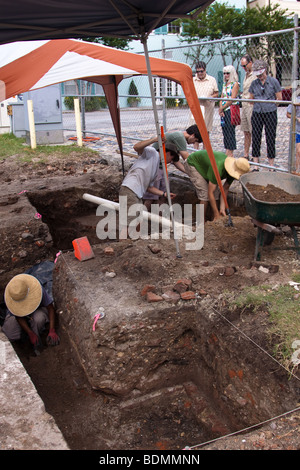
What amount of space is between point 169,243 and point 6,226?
8.24 feet

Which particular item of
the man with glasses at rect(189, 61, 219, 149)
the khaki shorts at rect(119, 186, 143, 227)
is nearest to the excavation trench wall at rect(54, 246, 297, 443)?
the khaki shorts at rect(119, 186, 143, 227)

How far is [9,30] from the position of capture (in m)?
5.09

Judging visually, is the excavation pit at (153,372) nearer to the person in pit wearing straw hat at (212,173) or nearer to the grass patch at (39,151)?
the person in pit wearing straw hat at (212,173)

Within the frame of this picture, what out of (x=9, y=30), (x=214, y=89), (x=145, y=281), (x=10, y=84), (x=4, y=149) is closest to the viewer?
(x=145, y=281)

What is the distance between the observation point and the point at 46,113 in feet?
46.4

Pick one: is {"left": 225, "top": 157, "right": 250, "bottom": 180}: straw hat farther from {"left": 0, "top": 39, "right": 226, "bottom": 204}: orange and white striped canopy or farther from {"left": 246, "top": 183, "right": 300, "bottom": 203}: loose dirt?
{"left": 246, "top": 183, "right": 300, "bottom": 203}: loose dirt

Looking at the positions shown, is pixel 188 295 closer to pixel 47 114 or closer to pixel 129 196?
pixel 129 196

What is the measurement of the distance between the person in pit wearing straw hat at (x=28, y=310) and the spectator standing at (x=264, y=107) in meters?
4.66

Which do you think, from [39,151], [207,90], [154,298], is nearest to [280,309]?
[154,298]

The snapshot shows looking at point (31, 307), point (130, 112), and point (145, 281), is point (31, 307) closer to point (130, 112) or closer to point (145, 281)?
point (145, 281)

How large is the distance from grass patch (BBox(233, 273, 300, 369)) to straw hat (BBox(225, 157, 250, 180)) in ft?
6.83

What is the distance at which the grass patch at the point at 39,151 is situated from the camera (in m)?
12.5

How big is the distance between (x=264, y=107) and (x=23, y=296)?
5.19m

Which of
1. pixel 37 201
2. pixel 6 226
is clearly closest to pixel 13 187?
pixel 37 201
